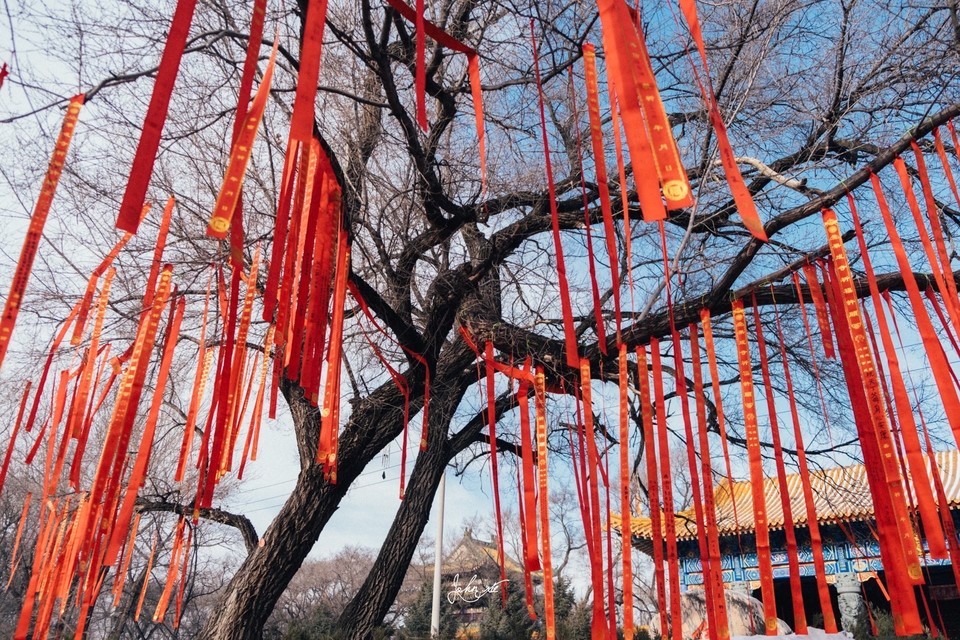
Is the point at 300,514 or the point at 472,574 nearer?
the point at 300,514

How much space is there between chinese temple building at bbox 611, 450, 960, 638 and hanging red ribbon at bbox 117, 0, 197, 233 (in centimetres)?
948

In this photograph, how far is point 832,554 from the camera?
36.6 feet

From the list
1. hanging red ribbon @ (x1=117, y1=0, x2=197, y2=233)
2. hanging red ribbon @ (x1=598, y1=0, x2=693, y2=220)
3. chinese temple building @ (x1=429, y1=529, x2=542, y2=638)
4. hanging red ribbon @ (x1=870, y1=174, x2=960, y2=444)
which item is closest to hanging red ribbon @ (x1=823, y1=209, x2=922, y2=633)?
hanging red ribbon @ (x1=870, y1=174, x2=960, y2=444)

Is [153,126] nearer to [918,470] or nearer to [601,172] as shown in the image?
[601,172]

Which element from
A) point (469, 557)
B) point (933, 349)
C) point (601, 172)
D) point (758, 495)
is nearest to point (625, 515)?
point (758, 495)

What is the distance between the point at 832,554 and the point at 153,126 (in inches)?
489

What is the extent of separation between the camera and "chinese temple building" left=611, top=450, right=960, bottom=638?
10414 mm

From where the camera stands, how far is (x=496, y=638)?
9.77 m

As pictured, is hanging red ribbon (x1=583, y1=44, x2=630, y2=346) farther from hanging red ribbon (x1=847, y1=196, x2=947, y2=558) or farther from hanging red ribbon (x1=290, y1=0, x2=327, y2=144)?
hanging red ribbon (x1=847, y1=196, x2=947, y2=558)

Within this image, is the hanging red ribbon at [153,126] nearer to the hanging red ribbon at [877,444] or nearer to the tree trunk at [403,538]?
the hanging red ribbon at [877,444]

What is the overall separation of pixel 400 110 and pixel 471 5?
57.2 inches

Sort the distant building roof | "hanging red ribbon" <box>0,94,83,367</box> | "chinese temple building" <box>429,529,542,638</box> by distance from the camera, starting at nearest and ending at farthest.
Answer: "hanging red ribbon" <box>0,94,83,367</box>, "chinese temple building" <box>429,529,542,638</box>, the distant building roof

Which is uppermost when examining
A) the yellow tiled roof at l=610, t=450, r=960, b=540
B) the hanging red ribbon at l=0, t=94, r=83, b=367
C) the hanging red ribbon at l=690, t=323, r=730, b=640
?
the yellow tiled roof at l=610, t=450, r=960, b=540

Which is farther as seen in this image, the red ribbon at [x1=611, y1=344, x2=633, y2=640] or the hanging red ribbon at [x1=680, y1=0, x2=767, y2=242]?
the red ribbon at [x1=611, y1=344, x2=633, y2=640]
